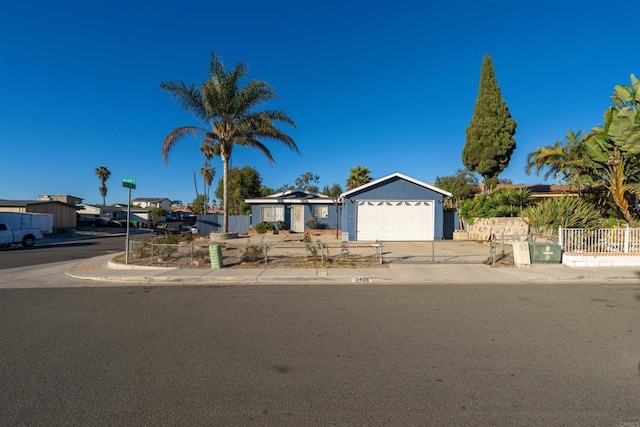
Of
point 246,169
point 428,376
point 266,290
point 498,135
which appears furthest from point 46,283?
point 246,169

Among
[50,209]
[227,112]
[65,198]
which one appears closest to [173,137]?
[227,112]

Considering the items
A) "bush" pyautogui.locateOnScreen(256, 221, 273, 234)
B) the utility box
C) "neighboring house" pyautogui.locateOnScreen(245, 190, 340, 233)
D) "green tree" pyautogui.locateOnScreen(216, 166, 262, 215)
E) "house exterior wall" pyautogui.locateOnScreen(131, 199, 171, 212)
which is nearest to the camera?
the utility box

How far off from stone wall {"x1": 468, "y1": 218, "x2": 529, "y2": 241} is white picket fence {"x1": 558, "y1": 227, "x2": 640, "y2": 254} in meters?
5.65

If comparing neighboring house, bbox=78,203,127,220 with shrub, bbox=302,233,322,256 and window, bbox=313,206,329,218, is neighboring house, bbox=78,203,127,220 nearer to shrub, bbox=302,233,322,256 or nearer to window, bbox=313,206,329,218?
window, bbox=313,206,329,218

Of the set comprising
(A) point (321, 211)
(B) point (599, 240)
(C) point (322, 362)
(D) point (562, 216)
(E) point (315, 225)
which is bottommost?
(C) point (322, 362)

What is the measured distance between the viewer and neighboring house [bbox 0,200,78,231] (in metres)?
31.2

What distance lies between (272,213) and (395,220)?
1067cm

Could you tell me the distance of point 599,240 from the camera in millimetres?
11258

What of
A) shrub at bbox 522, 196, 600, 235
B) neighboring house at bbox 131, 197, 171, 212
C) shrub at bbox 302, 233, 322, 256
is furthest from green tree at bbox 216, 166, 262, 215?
neighboring house at bbox 131, 197, 171, 212

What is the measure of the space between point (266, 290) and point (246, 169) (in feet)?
122

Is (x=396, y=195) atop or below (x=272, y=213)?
Answer: atop

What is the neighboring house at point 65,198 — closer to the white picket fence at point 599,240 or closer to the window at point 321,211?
the window at point 321,211

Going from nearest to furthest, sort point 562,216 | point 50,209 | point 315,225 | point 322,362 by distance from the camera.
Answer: point 322,362, point 562,216, point 315,225, point 50,209

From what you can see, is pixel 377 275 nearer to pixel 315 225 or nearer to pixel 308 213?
pixel 315 225
